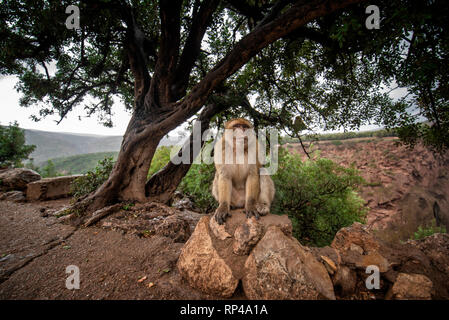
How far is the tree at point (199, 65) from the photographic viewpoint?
3164mm

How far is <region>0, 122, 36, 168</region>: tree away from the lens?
1233cm

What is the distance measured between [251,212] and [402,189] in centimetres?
2648

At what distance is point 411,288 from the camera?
65.8 inches

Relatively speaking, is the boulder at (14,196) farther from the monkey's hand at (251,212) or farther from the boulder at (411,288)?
the boulder at (411,288)

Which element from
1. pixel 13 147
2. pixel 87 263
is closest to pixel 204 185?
pixel 87 263

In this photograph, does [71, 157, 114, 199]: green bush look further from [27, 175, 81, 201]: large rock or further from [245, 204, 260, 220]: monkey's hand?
[245, 204, 260, 220]: monkey's hand

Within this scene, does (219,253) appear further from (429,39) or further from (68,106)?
(68,106)

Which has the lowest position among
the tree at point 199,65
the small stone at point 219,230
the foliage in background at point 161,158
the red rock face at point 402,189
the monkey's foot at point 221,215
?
the red rock face at point 402,189

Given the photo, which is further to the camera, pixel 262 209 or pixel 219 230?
pixel 262 209

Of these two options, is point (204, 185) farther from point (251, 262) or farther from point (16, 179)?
point (16, 179)

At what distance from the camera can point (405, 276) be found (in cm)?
175

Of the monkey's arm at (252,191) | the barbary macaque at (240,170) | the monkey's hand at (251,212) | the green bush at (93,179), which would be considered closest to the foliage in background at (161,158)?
the green bush at (93,179)

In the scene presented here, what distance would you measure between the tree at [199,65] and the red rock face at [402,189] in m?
16.7

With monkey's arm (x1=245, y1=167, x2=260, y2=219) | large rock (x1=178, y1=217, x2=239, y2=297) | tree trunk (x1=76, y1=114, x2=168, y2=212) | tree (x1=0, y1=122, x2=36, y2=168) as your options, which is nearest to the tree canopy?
tree trunk (x1=76, y1=114, x2=168, y2=212)
